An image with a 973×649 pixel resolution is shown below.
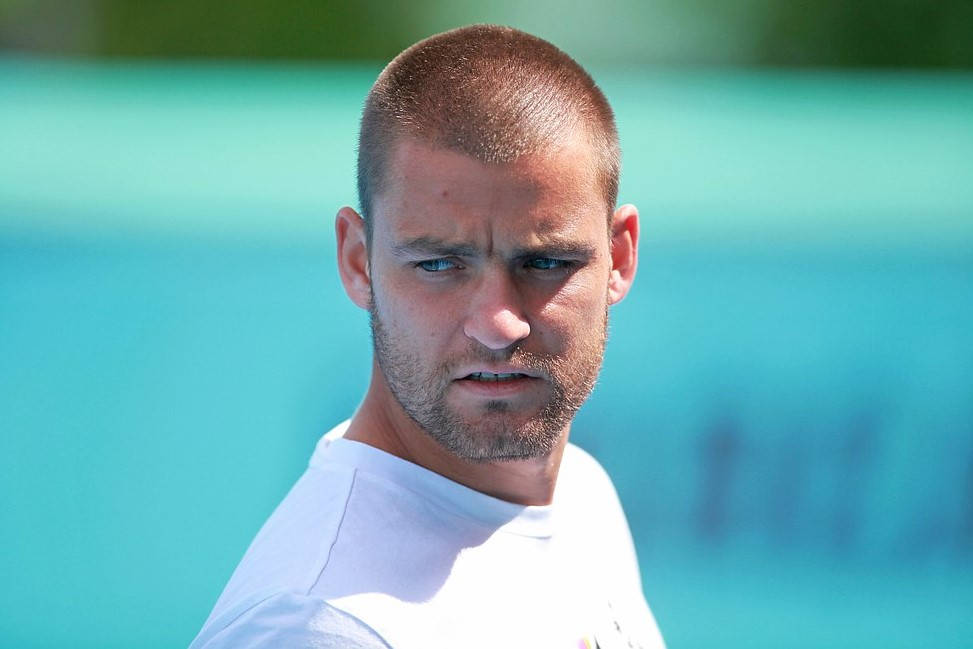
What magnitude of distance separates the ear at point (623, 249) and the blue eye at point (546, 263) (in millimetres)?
198

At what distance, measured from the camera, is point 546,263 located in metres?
1.29

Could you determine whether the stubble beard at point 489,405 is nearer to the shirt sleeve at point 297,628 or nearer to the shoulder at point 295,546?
the shoulder at point 295,546

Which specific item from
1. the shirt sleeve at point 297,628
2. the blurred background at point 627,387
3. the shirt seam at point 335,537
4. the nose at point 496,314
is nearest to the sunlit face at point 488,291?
the nose at point 496,314

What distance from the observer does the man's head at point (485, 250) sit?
125 cm

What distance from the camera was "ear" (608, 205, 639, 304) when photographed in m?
1.50

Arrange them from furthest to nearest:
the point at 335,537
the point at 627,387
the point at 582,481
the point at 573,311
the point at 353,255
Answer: the point at 627,387, the point at 582,481, the point at 353,255, the point at 573,311, the point at 335,537

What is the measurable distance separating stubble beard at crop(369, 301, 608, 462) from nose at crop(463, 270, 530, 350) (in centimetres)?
2

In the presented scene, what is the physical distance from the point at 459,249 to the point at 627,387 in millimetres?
1789

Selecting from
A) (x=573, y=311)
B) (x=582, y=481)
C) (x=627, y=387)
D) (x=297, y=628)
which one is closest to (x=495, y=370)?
(x=573, y=311)

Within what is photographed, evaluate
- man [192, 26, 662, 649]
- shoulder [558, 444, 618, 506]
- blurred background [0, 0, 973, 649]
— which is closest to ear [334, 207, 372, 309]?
man [192, 26, 662, 649]

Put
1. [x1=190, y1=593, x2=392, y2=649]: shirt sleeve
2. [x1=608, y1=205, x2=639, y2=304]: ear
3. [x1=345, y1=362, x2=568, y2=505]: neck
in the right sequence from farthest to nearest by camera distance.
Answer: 1. [x1=608, y1=205, x2=639, y2=304]: ear
2. [x1=345, y1=362, x2=568, y2=505]: neck
3. [x1=190, y1=593, x2=392, y2=649]: shirt sleeve

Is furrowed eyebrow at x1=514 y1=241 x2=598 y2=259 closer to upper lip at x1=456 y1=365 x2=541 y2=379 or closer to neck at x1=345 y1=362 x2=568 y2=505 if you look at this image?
upper lip at x1=456 y1=365 x2=541 y2=379

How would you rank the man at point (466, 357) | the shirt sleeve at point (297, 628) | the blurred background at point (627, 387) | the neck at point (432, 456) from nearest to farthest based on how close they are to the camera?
the shirt sleeve at point (297, 628)
the man at point (466, 357)
the neck at point (432, 456)
the blurred background at point (627, 387)

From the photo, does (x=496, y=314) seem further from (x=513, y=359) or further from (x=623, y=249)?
(x=623, y=249)
